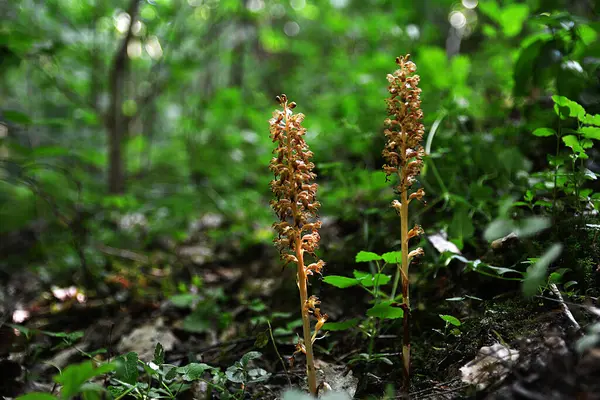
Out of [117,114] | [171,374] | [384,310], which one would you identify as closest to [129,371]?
[171,374]

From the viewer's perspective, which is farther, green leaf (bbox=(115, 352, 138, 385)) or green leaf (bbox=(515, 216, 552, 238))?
green leaf (bbox=(115, 352, 138, 385))

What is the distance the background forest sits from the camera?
156cm

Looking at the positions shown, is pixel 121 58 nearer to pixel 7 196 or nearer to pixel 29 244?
pixel 29 244

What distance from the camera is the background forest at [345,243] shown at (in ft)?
5.12

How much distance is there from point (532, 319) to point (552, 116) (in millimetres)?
1333

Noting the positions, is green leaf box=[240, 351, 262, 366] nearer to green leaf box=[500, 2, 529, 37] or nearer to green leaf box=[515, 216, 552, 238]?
green leaf box=[515, 216, 552, 238]

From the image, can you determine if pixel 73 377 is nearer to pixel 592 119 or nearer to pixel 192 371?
pixel 192 371

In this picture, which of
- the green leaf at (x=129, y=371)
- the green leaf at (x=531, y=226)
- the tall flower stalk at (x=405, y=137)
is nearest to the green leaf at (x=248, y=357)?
the green leaf at (x=129, y=371)

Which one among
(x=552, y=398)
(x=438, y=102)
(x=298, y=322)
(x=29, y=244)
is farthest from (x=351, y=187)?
(x=29, y=244)

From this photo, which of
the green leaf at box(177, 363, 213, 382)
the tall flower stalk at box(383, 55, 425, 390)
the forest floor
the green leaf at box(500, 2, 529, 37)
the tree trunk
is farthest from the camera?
the tree trunk

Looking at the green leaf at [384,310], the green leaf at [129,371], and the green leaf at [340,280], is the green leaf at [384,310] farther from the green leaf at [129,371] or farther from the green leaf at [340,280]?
the green leaf at [129,371]

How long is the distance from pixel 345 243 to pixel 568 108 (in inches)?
50.0

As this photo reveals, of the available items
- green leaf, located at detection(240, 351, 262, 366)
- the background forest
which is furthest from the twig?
green leaf, located at detection(240, 351, 262, 366)

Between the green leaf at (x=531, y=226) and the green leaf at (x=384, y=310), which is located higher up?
the green leaf at (x=531, y=226)
